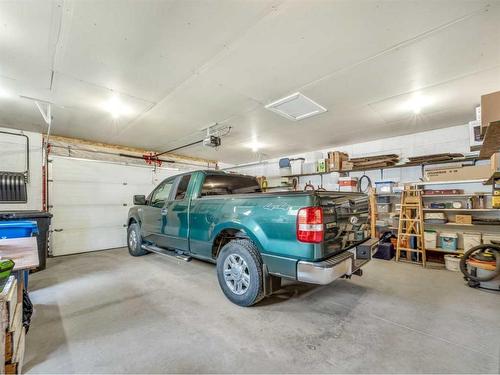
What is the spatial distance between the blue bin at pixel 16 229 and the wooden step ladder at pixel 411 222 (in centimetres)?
648

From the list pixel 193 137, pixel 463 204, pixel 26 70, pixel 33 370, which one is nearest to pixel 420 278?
pixel 463 204

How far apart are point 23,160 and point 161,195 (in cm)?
350

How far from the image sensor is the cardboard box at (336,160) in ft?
19.1

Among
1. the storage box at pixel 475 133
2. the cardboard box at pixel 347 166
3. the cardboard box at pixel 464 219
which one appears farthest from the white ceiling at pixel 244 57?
the cardboard box at pixel 464 219

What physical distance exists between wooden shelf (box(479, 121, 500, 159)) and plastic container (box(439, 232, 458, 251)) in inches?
76.3

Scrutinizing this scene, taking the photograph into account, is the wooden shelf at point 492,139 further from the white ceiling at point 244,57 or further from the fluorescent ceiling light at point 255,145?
the fluorescent ceiling light at point 255,145

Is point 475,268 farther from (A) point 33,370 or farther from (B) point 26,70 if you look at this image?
(B) point 26,70

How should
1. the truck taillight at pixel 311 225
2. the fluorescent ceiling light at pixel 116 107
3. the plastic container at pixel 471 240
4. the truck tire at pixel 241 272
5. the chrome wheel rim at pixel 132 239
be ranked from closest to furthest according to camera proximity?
the truck taillight at pixel 311 225
the truck tire at pixel 241 272
the fluorescent ceiling light at pixel 116 107
the plastic container at pixel 471 240
the chrome wheel rim at pixel 132 239

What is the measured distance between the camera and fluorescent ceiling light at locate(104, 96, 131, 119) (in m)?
3.55

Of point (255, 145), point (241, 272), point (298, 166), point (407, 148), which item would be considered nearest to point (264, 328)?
point (241, 272)

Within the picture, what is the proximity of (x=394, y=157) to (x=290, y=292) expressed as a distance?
4.29 m

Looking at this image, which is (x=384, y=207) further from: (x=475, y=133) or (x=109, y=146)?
(x=109, y=146)

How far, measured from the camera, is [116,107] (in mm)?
3785

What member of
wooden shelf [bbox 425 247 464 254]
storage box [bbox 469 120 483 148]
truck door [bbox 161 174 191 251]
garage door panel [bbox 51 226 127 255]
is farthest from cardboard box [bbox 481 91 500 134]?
garage door panel [bbox 51 226 127 255]
